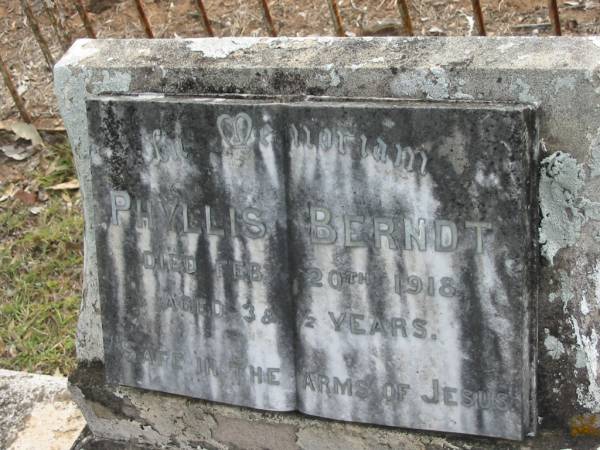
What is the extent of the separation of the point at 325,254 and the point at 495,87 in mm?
543

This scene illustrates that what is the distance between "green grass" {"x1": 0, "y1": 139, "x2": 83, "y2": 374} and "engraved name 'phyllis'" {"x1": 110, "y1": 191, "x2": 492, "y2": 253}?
1.34 meters

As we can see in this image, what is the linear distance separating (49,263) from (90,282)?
1.31m

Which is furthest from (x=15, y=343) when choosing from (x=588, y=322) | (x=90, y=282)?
(x=588, y=322)

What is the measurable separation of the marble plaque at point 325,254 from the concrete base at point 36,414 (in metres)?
0.60

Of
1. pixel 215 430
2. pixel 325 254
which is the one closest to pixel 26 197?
pixel 215 430

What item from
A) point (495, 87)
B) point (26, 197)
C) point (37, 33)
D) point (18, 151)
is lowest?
point (26, 197)

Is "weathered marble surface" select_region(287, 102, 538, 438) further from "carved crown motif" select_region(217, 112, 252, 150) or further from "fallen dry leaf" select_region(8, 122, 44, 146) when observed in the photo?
"fallen dry leaf" select_region(8, 122, 44, 146)

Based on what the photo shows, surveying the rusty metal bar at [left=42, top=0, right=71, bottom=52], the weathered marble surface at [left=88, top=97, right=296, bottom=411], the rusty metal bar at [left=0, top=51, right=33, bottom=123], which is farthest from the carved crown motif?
the rusty metal bar at [left=0, top=51, right=33, bottom=123]

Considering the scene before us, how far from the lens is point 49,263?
3.91 metres

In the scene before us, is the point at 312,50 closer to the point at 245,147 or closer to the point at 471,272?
the point at 245,147

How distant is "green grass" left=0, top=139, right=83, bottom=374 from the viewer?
143 inches

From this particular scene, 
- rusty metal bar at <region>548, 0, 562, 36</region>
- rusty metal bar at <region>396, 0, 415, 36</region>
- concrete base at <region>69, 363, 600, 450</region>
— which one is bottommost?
concrete base at <region>69, 363, 600, 450</region>

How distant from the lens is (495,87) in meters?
2.10

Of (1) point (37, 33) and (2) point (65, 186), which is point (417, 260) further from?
(1) point (37, 33)
